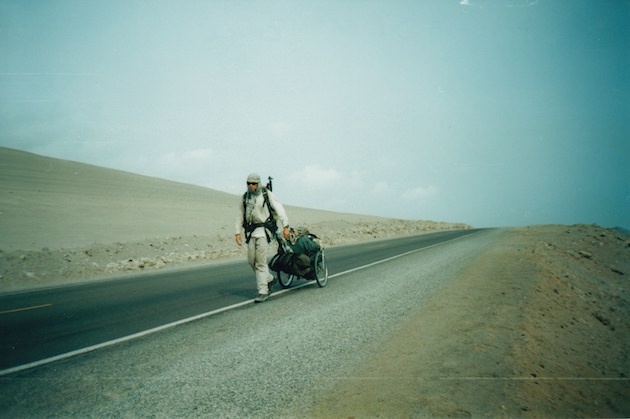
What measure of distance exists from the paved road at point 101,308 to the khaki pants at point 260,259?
48cm

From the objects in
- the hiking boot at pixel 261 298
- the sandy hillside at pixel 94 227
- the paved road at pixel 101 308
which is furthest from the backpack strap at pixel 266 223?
the sandy hillside at pixel 94 227

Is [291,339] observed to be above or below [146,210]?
below

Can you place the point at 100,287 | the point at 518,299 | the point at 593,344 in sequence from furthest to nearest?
1. the point at 100,287
2. the point at 518,299
3. the point at 593,344

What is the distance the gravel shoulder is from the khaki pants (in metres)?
0.55

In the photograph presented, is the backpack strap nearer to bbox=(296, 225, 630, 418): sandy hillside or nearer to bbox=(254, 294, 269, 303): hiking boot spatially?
bbox=(254, 294, 269, 303): hiking boot

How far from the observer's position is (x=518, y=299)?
7.01m

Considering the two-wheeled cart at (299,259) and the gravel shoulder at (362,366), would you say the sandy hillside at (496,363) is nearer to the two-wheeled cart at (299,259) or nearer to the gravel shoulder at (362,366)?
the gravel shoulder at (362,366)

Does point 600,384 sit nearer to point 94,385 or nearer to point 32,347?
point 94,385

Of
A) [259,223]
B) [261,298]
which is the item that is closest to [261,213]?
[259,223]

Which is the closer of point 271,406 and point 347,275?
point 271,406

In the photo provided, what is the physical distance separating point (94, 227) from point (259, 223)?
79.3 feet

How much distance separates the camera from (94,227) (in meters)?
26.9

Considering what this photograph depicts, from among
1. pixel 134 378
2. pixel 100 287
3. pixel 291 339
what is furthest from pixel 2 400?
pixel 100 287

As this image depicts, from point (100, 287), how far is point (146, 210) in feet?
97.2
